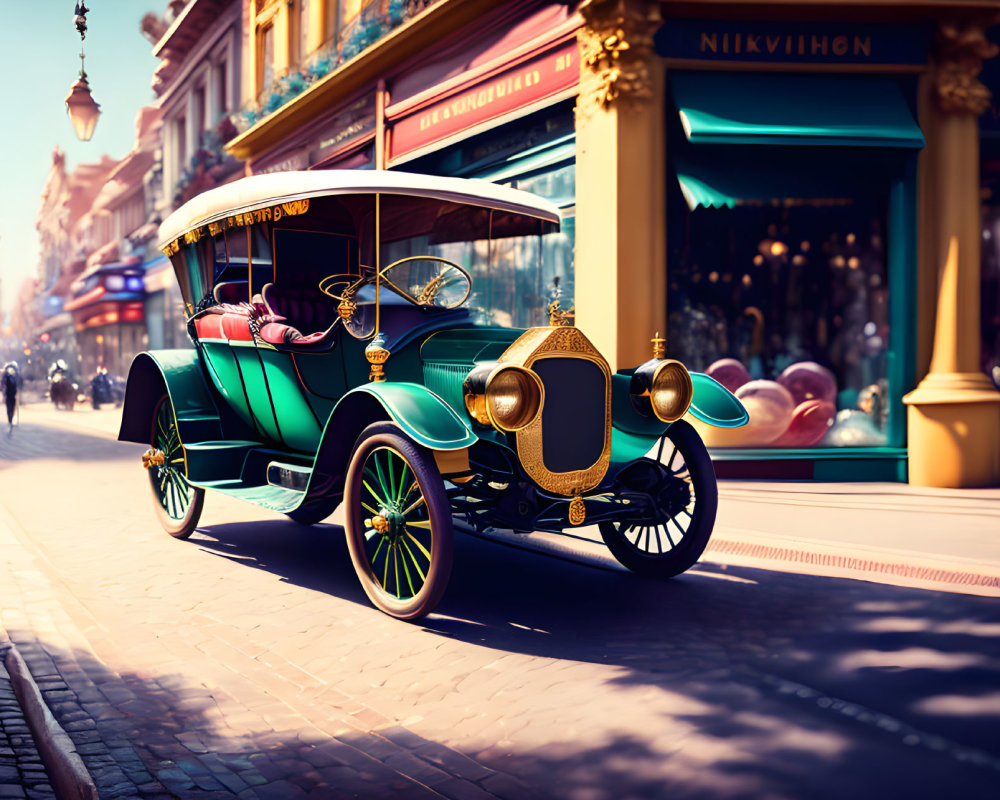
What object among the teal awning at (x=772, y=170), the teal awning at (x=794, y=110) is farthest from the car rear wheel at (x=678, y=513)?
the teal awning at (x=794, y=110)

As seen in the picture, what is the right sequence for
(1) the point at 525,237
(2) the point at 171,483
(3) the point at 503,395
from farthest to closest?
(2) the point at 171,483 → (1) the point at 525,237 → (3) the point at 503,395

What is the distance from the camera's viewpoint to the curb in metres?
2.86

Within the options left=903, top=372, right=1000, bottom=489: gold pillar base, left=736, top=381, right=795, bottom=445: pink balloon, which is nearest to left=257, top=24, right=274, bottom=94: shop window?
left=736, top=381, right=795, bottom=445: pink balloon

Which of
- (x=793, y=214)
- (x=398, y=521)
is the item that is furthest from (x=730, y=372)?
(x=398, y=521)

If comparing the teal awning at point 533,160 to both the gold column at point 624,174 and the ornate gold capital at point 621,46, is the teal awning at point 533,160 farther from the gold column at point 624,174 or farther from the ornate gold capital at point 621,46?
the ornate gold capital at point 621,46

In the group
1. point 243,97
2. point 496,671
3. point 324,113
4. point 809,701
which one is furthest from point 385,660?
point 243,97

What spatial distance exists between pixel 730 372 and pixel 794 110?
2.90 metres

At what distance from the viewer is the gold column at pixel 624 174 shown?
9.68 meters

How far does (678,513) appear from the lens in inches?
213

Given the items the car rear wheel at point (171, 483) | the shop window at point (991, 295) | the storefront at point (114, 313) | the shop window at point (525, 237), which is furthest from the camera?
the storefront at point (114, 313)

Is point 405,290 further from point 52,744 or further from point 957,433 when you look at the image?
point 957,433

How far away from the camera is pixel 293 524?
769cm

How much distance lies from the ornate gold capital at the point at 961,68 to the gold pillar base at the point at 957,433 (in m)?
2.90

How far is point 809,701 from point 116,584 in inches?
161
